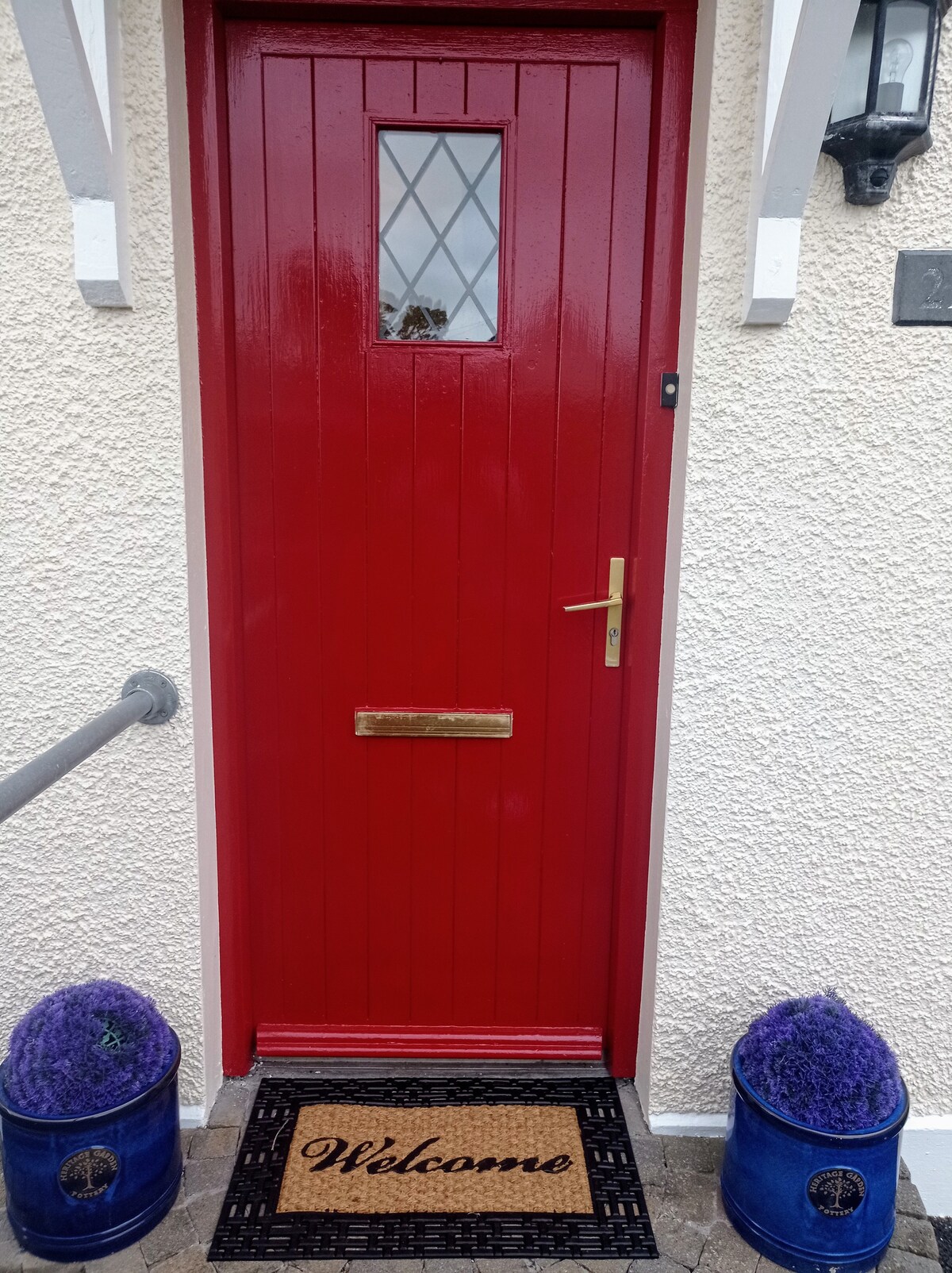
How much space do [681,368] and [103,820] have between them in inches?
76.7

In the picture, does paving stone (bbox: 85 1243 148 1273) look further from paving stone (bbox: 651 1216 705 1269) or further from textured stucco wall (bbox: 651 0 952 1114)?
textured stucco wall (bbox: 651 0 952 1114)

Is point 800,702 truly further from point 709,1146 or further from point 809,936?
point 709,1146

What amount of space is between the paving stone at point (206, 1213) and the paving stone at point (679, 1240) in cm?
110

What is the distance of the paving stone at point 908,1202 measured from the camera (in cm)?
227

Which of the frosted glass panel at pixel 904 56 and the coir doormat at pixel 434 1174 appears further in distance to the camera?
the coir doormat at pixel 434 1174

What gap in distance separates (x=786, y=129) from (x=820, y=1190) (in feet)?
7.93

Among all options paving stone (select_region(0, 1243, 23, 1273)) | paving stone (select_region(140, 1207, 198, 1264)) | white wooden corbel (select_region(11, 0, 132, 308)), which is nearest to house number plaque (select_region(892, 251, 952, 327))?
white wooden corbel (select_region(11, 0, 132, 308))

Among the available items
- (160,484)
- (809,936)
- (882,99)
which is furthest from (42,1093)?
(882,99)

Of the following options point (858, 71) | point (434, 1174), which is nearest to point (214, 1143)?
point (434, 1174)

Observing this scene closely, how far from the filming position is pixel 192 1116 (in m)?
2.47

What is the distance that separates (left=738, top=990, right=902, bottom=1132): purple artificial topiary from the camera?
6.74ft

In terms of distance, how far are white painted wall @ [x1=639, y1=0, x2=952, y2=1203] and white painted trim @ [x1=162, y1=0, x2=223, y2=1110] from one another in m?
1.27

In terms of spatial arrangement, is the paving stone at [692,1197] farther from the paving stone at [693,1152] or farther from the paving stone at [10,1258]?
the paving stone at [10,1258]

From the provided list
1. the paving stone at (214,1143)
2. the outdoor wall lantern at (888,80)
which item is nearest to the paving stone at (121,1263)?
the paving stone at (214,1143)
